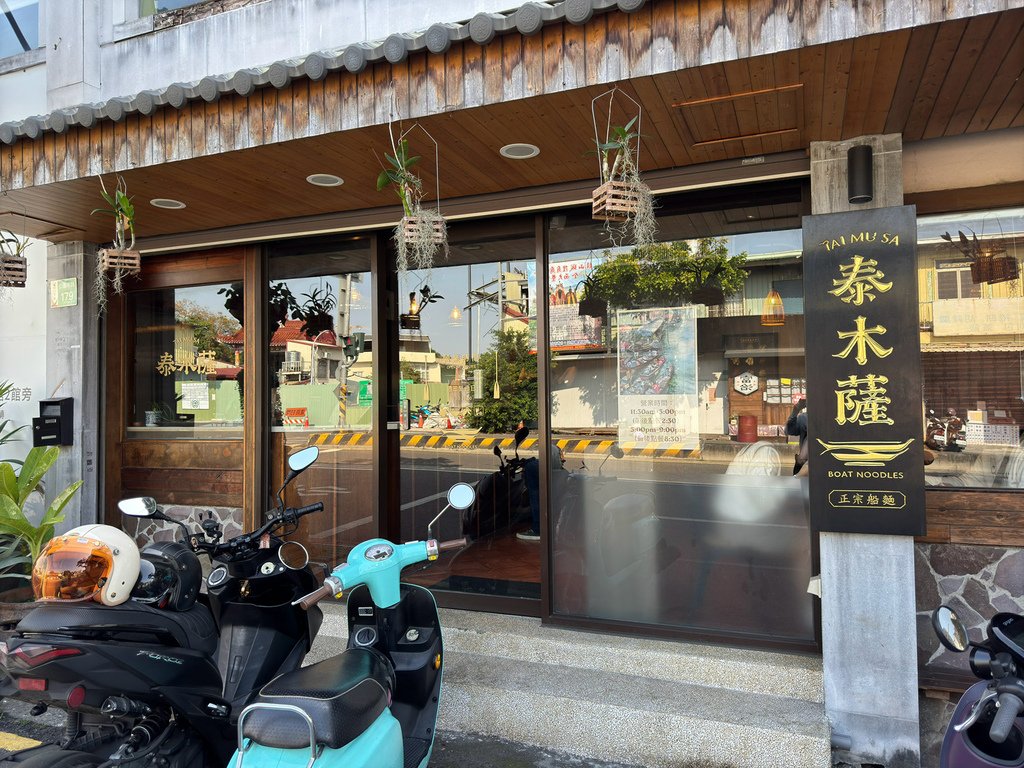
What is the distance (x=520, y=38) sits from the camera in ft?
9.95

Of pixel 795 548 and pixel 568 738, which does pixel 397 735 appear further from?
pixel 795 548

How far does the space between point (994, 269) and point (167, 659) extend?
445cm

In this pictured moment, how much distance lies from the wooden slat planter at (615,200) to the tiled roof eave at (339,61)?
70cm

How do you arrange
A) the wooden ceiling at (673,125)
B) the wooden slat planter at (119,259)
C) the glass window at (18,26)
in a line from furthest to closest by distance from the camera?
the glass window at (18,26) < the wooden slat planter at (119,259) < the wooden ceiling at (673,125)

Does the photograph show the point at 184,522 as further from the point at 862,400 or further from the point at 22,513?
the point at 862,400

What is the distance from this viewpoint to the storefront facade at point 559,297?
3.05m

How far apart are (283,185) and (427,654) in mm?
3049

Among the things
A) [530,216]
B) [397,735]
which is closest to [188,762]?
[397,735]

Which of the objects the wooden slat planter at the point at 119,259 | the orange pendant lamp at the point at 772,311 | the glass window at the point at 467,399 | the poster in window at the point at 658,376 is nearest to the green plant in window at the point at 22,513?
the wooden slat planter at the point at 119,259

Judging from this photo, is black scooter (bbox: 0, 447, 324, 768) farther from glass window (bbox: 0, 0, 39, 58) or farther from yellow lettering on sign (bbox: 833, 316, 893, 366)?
glass window (bbox: 0, 0, 39, 58)

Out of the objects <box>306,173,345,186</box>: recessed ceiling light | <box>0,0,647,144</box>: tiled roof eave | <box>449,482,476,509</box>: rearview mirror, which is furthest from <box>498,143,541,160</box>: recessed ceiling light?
<box>449,482,476,509</box>: rearview mirror

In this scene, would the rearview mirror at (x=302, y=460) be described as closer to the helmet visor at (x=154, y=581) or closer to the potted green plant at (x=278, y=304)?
the helmet visor at (x=154, y=581)

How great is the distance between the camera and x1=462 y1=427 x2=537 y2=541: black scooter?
5.66 metres

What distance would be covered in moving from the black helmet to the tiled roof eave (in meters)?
2.35
